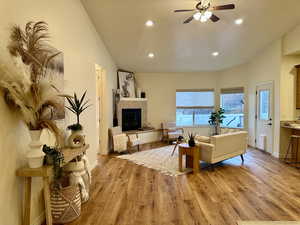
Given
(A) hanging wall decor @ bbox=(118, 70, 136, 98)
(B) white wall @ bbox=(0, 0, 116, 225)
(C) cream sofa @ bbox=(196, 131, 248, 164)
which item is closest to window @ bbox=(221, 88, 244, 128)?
(C) cream sofa @ bbox=(196, 131, 248, 164)

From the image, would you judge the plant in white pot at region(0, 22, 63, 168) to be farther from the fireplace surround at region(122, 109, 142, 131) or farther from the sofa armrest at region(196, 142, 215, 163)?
the fireplace surround at region(122, 109, 142, 131)

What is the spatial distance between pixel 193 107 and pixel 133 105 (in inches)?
104

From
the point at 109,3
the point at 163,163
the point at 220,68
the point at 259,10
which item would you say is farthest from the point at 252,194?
the point at 220,68

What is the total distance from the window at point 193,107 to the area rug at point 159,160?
228 centimetres

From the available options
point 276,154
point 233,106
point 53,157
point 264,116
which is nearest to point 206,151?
point 276,154

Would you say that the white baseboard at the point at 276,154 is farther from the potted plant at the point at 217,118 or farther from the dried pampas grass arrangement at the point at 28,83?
the dried pampas grass arrangement at the point at 28,83

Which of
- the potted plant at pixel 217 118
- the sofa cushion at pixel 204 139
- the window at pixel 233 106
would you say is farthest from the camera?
the potted plant at pixel 217 118

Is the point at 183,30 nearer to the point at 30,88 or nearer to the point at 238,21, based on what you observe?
the point at 238,21

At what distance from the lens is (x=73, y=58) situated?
328 centimetres

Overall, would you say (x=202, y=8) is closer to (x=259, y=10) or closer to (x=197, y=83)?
(x=259, y=10)

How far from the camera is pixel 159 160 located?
4.98 meters

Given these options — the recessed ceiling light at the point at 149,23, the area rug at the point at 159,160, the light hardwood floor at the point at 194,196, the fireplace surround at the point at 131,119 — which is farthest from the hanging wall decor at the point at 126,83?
the light hardwood floor at the point at 194,196

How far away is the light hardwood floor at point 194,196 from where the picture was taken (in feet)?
8.06

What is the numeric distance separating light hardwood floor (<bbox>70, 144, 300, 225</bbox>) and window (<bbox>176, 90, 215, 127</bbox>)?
3.69 m
